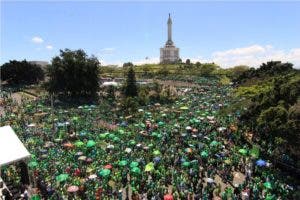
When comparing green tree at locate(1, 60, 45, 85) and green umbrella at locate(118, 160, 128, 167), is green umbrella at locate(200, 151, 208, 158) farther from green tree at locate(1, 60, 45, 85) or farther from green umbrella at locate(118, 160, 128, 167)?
green tree at locate(1, 60, 45, 85)

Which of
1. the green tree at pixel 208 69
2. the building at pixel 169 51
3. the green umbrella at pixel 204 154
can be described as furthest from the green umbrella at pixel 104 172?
the building at pixel 169 51

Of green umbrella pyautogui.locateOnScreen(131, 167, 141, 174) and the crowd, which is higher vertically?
green umbrella pyautogui.locateOnScreen(131, 167, 141, 174)

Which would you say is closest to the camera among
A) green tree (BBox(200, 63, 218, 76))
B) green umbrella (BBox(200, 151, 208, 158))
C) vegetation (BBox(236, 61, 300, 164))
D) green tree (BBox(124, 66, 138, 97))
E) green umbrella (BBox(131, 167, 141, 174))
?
green umbrella (BBox(131, 167, 141, 174))

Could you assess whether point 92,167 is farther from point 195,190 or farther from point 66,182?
point 195,190

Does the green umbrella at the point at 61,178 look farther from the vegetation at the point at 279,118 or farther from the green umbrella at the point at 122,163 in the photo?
the vegetation at the point at 279,118

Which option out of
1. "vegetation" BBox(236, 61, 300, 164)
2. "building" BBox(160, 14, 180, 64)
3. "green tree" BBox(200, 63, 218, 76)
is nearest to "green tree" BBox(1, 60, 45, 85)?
"green tree" BBox(200, 63, 218, 76)

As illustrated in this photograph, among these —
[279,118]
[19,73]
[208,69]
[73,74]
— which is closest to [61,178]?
[279,118]
